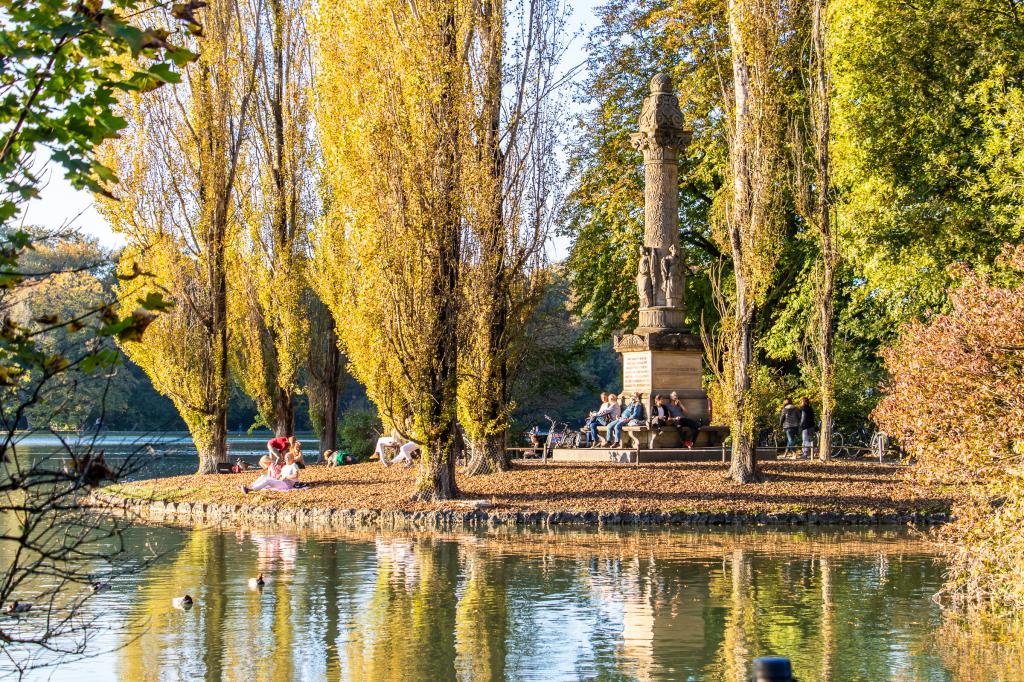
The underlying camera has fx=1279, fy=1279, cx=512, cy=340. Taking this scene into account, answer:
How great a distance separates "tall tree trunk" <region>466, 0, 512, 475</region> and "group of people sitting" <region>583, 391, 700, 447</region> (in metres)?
3.25

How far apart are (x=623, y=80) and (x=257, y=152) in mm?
11738

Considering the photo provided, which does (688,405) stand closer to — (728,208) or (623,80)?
(728,208)

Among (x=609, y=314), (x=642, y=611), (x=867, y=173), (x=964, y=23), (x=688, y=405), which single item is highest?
(x=964, y=23)

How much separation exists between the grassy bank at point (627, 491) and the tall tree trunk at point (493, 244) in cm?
145

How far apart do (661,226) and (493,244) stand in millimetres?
5931

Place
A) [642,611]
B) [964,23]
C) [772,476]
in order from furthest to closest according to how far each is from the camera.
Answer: [964,23], [772,476], [642,611]

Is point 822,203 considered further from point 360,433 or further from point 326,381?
point 360,433

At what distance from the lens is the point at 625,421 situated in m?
26.5

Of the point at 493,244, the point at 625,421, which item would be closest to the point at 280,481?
the point at 493,244

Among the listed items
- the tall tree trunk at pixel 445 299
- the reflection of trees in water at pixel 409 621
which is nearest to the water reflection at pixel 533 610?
the reflection of trees in water at pixel 409 621

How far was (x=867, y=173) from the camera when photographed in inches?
1106

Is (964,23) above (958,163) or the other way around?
above

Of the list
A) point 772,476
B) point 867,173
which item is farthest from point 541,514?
point 867,173

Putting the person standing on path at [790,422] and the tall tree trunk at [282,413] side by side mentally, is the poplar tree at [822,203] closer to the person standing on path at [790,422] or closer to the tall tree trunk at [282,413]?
the person standing on path at [790,422]
